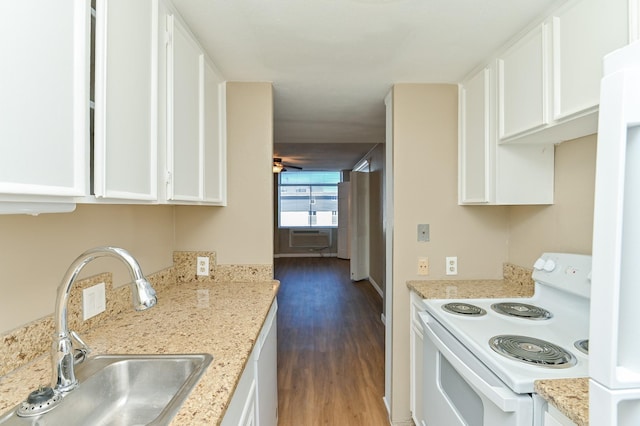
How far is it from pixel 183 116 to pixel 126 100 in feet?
1.34

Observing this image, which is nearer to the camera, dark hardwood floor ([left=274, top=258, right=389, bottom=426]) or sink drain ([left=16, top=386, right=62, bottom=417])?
sink drain ([left=16, top=386, right=62, bottom=417])

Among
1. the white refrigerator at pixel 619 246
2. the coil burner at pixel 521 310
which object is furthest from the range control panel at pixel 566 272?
the white refrigerator at pixel 619 246

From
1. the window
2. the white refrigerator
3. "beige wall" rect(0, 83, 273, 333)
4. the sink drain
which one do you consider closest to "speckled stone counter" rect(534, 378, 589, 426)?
the white refrigerator

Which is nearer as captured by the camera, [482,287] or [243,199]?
[482,287]

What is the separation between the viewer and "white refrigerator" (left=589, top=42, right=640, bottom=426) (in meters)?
0.51

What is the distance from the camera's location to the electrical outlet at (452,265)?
203 cm

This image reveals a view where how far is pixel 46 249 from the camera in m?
1.02

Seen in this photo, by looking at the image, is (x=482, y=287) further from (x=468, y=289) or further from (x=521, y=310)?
(x=521, y=310)

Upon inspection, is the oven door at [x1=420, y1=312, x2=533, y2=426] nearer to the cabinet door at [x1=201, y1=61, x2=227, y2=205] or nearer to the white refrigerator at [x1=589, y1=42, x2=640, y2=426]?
the white refrigerator at [x1=589, y1=42, x2=640, y2=426]

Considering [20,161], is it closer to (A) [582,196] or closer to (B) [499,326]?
(B) [499,326]

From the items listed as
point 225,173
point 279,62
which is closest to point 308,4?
point 279,62

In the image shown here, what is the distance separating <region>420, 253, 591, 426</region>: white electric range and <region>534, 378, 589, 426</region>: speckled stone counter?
0.03 m

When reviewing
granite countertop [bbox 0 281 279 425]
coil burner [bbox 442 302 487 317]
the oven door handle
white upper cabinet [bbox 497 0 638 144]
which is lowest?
the oven door handle

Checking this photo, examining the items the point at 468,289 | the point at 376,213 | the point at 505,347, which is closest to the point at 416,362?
the point at 468,289
